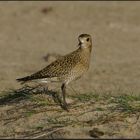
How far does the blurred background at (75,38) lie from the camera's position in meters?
14.3

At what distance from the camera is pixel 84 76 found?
1456 cm

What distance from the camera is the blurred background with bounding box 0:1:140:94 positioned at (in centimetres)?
1430

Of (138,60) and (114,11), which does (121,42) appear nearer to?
(138,60)

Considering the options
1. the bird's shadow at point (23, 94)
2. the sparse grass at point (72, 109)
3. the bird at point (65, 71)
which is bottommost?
the sparse grass at point (72, 109)

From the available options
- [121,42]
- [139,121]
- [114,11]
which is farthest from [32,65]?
[114,11]

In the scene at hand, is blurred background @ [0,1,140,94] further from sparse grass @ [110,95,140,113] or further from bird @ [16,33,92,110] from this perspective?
sparse grass @ [110,95,140,113]

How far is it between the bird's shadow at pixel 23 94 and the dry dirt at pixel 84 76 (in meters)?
0.02

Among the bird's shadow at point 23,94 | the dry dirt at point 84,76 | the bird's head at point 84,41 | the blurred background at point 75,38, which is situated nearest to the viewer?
the dry dirt at point 84,76

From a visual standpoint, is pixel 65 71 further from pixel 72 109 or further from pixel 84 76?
pixel 84 76

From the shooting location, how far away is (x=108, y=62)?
1659 cm

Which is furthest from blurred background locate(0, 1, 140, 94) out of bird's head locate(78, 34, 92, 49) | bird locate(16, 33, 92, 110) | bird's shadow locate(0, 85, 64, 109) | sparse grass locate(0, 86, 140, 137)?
bird's head locate(78, 34, 92, 49)

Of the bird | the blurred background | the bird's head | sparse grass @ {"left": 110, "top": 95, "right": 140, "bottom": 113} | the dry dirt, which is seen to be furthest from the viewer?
the blurred background

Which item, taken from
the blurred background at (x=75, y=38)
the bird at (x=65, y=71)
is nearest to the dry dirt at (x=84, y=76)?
the blurred background at (x=75, y=38)

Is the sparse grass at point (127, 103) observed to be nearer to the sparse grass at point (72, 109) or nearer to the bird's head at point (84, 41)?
the sparse grass at point (72, 109)
